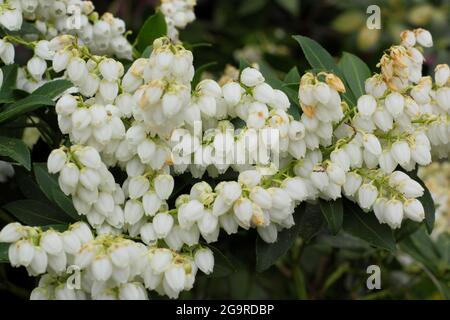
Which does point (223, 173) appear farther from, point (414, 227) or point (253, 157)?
point (414, 227)

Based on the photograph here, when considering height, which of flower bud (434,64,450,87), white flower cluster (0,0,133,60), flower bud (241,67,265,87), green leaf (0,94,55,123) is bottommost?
green leaf (0,94,55,123)

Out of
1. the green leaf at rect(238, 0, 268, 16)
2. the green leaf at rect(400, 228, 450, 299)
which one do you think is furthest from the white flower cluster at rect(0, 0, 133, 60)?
the green leaf at rect(238, 0, 268, 16)

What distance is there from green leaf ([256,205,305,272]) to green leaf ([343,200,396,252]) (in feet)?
0.32

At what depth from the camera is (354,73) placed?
5.40 feet

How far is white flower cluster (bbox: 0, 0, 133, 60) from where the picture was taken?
5.50 feet

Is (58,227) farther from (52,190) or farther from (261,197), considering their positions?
(261,197)

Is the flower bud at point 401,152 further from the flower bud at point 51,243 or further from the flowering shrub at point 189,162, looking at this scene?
the flower bud at point 51,243

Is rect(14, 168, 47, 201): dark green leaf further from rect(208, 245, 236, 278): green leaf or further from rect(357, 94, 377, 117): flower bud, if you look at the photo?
rect(357, 94, 377, 117): flower bud

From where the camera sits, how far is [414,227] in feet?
5.83

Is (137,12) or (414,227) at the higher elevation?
(137,12)

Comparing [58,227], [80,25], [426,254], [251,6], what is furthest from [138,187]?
[251,6]
